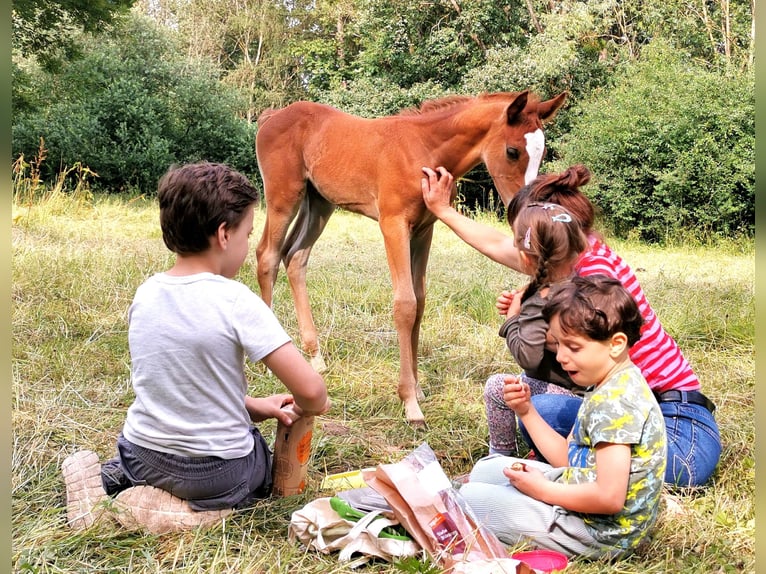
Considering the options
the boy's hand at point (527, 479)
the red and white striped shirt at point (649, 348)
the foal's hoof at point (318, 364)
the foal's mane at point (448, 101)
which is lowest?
the foal's hoof at point (318, 364)

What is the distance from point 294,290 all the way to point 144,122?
13.1 meters

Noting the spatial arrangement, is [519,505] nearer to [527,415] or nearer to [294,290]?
[527,415]

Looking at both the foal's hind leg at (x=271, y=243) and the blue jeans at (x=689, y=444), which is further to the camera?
the foal's hind leg at (x=271, y=243)

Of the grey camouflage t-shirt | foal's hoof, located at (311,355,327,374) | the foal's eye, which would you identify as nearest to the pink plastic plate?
the grey camouflage t-shirt

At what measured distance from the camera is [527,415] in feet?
8.22

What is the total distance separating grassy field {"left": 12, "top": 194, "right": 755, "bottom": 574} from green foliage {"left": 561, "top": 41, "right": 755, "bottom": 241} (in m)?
3.67

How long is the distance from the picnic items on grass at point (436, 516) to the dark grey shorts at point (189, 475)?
501mm

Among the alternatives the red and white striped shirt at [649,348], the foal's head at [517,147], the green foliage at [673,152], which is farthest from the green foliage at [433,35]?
the red and white striped shirt at [649,348]

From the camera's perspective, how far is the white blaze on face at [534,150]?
373 cm

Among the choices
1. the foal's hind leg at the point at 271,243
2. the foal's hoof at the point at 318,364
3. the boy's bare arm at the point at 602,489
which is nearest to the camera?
the boy's bare arm at the point at 602,489

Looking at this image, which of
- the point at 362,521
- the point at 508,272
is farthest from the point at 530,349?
the point at 508,272

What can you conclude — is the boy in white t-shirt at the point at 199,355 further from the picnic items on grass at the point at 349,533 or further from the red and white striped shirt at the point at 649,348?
the red and white striped shirt at the point at 649,348

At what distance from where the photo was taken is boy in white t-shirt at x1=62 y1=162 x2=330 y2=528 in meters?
2.23

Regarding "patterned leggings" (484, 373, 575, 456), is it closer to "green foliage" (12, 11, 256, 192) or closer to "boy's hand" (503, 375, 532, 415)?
"boy's hand" (503, 375, 532, 415)
